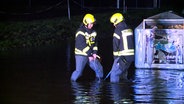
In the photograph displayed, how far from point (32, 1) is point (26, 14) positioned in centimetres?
926

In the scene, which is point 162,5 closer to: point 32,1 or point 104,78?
point 32,1

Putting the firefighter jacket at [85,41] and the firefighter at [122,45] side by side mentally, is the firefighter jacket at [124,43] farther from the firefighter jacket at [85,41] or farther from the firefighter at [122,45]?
the firefighter jacket at [85,41]

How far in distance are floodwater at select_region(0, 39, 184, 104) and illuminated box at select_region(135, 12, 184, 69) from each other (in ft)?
0.71

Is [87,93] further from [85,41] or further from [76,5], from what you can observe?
[76,5]

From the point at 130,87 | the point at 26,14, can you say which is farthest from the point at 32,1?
the point at 130,87

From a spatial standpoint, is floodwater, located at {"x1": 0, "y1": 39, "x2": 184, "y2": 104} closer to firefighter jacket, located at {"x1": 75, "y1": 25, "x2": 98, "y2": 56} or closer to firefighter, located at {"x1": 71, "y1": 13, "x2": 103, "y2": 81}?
firefighter, located at {"x1": 71, "y1": 13, "x2": 103, "y2": 81}

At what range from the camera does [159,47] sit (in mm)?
14453

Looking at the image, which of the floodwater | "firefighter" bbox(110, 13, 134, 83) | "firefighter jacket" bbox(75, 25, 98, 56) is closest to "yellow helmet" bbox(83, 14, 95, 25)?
"firefighter jacket" bbox(75, 25, 98, 56)

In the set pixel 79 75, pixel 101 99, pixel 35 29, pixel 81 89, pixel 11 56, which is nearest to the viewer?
pixel 101 99

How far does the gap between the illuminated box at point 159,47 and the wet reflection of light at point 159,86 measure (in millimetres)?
218

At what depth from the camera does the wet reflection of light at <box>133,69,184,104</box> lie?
10742mm

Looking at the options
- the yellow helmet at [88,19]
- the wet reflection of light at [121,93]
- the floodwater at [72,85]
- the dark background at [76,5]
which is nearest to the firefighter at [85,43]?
the yellow helmet at [88,19]

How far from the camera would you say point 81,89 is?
1175 centimetres

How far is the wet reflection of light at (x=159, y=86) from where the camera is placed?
10742 millimetres
